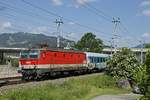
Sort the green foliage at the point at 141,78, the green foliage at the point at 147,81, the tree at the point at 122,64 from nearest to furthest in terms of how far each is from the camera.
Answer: the green foliage at the point at 147,81, the green foliage at the point at 141,78, the tree at the point at 122,64

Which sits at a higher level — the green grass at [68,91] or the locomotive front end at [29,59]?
the locomotive front end at [29,59]

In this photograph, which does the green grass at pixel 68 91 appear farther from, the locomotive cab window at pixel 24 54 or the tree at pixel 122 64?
the locomotive cab window at pixel 24 54

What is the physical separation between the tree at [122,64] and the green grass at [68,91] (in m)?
2.92

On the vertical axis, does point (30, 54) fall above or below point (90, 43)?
below

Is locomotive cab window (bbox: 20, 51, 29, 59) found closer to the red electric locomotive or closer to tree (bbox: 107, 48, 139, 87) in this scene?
the red electric locomotive

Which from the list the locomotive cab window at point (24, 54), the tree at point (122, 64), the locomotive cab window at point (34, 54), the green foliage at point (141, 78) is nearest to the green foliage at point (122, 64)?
the tree at point (122, 64)

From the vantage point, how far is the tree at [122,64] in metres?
45.1

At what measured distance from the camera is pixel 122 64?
46031mm

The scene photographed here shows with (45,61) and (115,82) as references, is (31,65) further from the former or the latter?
(115,82)

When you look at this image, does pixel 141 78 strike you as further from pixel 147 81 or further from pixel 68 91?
pixel 68 91

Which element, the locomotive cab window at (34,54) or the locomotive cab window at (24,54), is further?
the locomotive cab window at (24,54)

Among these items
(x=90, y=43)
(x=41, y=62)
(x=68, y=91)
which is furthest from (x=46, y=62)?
(x=90, y=43)

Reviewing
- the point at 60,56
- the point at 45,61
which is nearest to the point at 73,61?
the point at 60,56

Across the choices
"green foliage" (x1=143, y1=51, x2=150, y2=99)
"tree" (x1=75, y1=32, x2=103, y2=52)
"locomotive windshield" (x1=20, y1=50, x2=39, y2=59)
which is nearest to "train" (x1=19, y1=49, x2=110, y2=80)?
"locomotive windshield" (x1=20, y1=50, x2=39, y2=59)
